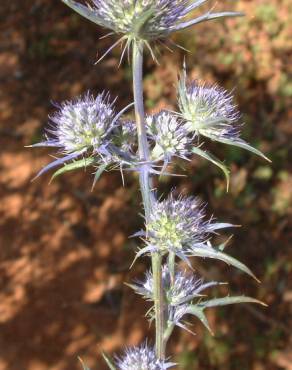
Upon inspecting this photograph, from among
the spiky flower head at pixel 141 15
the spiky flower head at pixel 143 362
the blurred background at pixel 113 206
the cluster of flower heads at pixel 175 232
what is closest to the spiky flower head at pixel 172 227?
the cluster of flower heads at pixel 175 232

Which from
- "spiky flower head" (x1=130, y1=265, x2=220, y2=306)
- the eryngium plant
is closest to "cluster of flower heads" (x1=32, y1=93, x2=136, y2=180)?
the eryngium plant

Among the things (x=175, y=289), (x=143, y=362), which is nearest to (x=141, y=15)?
(x=175, y=289)

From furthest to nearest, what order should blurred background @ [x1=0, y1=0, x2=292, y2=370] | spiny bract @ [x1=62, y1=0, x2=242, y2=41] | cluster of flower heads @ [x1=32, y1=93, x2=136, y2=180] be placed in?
blurred background @ [x1=0, y1=0, x2=292, y2=370] → cluster of flower heads @ [x1=32, y1=93, x2=136, y2=180] → spiny bract @ [x1=62, y1=0, x2=242, y2=41]

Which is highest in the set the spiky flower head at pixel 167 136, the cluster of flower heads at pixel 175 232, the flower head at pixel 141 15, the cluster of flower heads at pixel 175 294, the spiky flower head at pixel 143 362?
the flower head at pixel 141 15

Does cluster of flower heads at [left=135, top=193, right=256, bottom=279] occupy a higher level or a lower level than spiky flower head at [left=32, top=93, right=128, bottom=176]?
lower

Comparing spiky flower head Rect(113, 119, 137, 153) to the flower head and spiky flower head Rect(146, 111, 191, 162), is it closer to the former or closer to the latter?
spiky flower head Rect(146, 111, 191, 162)

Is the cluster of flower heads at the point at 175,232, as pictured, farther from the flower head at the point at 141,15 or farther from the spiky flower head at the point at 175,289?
the flower head at the point at 141,15
